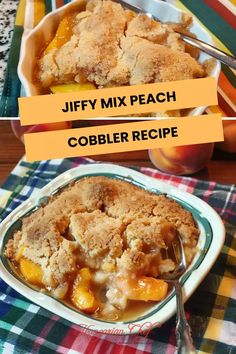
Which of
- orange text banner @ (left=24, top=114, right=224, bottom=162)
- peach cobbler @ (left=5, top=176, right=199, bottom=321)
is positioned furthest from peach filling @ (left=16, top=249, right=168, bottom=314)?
orange text banner @ (left=24, top=114, right=224, bottom=162)

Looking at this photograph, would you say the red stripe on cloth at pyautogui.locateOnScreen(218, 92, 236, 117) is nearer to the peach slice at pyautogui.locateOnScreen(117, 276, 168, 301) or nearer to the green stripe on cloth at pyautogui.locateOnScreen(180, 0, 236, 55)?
the green stripe on cloth at pyautogui.locateOnScreen(180, 0, 236, 55)

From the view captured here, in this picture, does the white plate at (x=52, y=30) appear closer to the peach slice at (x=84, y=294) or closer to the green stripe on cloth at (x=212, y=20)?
the green stripe on cloth at (x=212, y=20)

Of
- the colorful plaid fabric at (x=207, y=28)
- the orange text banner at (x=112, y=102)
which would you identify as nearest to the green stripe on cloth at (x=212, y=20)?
the colorful plaid fabric at (x=207, y=28)

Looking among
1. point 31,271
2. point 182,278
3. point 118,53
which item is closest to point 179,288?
point 182,278

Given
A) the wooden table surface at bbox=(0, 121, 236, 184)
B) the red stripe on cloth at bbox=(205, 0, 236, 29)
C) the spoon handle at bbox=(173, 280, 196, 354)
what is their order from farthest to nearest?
the wooden table surface at bbox=(0, 121, 236, 184), the red stripe on cloth at bbox=(205, 0, 236, 29), the spoon handle at bbox=(173, 280, 196, 354)

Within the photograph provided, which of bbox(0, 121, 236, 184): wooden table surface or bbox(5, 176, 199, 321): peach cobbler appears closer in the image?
bbox(5, 176, 199, 321): peach cobbler

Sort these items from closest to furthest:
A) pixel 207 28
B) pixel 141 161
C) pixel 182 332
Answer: pixel 182 332
pixel 207 28
pixel 141 161

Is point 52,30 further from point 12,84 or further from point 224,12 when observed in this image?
point 224,12
